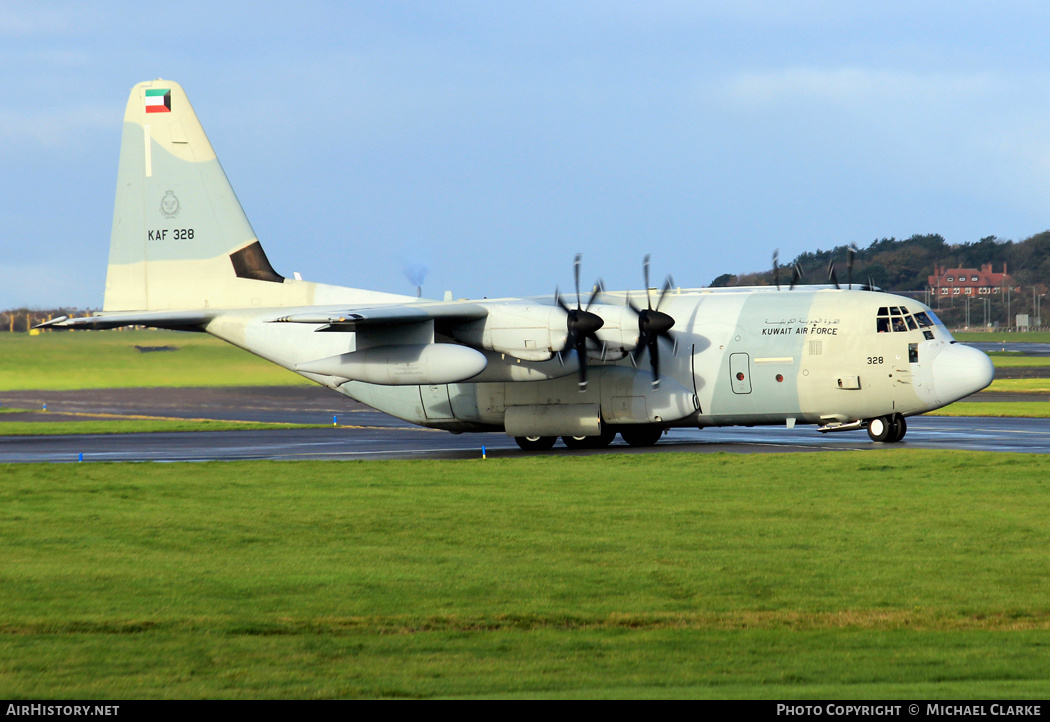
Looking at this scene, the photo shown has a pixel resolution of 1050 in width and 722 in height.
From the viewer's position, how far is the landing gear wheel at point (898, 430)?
2767 centimetres

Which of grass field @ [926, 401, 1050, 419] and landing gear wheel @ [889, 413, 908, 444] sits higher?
landing gear wheel @ [889, 413, 908, 444]

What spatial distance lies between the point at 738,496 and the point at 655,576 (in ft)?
22.3

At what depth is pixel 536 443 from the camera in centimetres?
3014

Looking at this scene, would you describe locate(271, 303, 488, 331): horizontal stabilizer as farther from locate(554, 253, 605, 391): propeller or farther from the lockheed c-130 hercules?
locate(554, 253, 605, 391): propeller

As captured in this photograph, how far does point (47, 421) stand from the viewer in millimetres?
45875

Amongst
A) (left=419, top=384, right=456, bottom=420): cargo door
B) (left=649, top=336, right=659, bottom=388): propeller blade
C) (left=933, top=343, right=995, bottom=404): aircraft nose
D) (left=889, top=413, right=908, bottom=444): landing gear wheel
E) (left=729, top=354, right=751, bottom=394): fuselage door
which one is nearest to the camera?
(left=933, top=343, right=995, bottom=404): aircraft nose

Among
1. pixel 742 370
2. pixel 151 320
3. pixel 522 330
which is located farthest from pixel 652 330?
pixel 151 320

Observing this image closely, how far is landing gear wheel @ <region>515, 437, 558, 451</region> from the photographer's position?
1179 inches

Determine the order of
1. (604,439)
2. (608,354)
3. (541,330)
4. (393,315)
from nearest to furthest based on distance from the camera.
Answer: (393,315), (541,330), (608,354), (604,439)

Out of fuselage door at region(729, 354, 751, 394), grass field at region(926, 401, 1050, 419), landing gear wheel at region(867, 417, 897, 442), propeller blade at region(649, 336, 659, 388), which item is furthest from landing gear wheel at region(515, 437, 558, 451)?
grass field at region(926, 401, 1050, 419)

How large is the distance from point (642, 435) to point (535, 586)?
18.3 metres

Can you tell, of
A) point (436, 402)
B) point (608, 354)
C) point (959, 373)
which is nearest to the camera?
point (959, 373)

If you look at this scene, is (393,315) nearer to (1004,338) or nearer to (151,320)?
(151,320)
